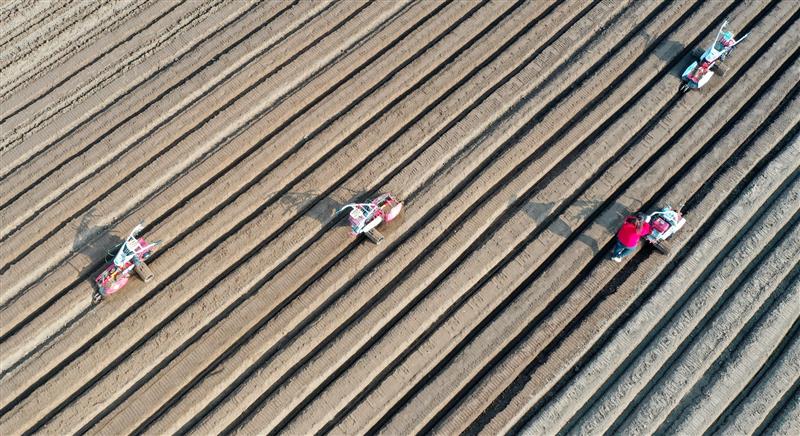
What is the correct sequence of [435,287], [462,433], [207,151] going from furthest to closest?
[207,151] → [435,287] → [462,433]

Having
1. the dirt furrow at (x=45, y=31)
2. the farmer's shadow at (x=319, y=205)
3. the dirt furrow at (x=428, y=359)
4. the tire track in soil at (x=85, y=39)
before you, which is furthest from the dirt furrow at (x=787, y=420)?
the dirt furrow at (x=45, y=31)

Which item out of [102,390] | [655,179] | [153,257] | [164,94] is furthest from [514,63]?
[102,390]

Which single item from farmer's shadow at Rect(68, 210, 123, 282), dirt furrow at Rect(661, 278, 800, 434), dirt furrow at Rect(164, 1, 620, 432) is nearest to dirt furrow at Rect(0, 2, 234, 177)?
farmer's shadow at Rect(68, 210, 123, 282)

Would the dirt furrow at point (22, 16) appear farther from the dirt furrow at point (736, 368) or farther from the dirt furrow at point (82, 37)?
the dirt furrow at point (736, 368)

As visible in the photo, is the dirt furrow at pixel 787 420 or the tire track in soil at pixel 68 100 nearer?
the dirt furrow at pixel 787 420

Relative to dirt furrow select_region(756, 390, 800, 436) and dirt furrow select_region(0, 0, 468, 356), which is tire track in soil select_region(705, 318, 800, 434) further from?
A: dirt furrow select_region(0, 0, 468, 356)

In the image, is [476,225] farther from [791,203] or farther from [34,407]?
[34,407]

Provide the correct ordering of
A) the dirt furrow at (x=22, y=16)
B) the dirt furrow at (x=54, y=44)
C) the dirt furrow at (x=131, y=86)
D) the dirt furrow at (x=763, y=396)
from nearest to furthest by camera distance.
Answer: the dirt furrow at (x=763, y=396), the dirt furrow at (x=131, y=86), the dirt furrow at (x=54, y=44), the dirt furrow at (x=22, y=16)
